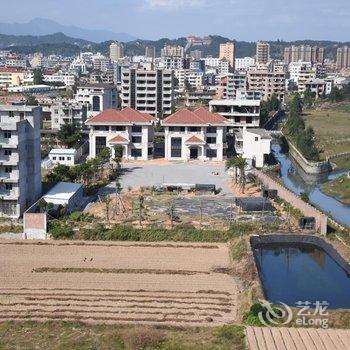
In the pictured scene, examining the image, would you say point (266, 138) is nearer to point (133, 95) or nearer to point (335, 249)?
point (335, 249)

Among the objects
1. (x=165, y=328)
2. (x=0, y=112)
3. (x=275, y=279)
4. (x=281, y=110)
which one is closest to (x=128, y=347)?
(x=165, y=328)

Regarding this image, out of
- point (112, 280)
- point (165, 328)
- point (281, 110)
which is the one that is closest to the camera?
point (165, 328)

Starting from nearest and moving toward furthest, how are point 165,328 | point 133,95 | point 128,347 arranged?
point 128,347 < point 165,328 < point 133,95

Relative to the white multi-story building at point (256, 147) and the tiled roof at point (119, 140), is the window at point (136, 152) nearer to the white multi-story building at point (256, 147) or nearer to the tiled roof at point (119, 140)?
the tiled roof at point (119, 140)

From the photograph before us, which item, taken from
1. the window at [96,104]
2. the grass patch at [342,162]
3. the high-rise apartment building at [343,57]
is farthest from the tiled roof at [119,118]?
the high-rise apartment building at [343,57]

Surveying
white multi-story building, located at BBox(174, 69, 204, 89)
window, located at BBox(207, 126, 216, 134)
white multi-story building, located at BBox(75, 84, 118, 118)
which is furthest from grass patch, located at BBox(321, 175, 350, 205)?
white multi-story building, located at BBox(174, 69, 204, 89)

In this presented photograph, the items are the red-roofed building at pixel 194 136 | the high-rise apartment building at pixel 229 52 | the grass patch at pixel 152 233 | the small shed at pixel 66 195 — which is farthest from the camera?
the high-rise apartment building at pixel 229 52
